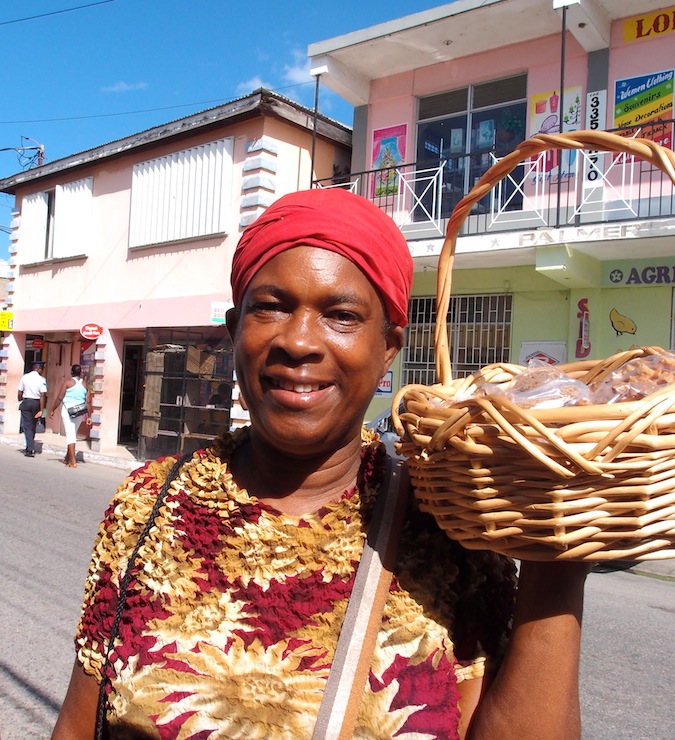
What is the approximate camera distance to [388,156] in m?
11.8

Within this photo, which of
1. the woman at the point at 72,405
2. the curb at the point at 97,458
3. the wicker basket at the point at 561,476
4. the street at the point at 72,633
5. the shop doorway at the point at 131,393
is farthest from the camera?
the shop doorway at the point at 131,393

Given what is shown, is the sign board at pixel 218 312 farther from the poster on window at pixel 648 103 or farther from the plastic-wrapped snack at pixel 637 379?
the plastic-wrapped snack at pixel 637 379

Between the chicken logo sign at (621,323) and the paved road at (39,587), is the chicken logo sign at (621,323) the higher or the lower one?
the higher one

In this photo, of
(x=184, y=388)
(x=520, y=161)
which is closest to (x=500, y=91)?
(x=184, y=388)

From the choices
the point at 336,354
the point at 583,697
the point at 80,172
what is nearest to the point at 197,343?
the point at 80,172

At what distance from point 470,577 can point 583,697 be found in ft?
9.24

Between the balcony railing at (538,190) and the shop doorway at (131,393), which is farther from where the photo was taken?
the shop doorway at (131,393)

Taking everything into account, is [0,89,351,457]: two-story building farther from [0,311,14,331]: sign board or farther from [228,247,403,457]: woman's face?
[228,247,403,457]: woman's face

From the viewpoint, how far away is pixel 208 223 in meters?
12.4

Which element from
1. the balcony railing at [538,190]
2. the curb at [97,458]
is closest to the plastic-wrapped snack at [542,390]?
the balcony railing at [538,190]

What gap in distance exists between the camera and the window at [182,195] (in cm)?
1223

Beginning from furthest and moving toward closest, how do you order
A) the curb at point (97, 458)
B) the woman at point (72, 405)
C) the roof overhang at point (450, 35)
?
the curb at point (97, 458)
the woman at point (72, 405)
the roof overhang at point (450, 35)

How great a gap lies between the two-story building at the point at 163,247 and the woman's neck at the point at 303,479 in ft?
32.4

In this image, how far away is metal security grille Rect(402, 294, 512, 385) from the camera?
1062 cm
